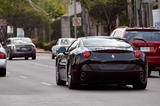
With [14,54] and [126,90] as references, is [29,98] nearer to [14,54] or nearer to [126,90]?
[126,90]

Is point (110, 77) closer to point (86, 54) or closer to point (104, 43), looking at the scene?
point (86, 54)

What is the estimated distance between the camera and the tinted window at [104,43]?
1903 cm

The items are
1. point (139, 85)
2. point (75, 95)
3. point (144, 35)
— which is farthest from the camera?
point (144, 35)

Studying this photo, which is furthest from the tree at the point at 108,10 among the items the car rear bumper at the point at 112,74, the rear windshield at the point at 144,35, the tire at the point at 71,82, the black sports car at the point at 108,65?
the car rear bumper at the point at 112,74

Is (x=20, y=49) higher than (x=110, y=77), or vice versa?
(x=110, y=77)

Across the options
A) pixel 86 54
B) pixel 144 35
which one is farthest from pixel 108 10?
pixel 86 54

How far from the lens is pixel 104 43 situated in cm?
1923

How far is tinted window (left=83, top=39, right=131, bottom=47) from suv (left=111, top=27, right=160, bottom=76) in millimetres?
6295

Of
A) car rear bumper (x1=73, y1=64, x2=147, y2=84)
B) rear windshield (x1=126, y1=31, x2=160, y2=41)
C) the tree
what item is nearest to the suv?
rear windshield (x1=126, y1=31, x2=160, y2=41)

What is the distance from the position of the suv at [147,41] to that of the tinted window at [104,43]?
6295 mm

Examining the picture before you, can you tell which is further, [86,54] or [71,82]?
[71,82]

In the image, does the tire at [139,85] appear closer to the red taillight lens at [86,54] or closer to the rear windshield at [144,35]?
the red taillight lens at [86,54]

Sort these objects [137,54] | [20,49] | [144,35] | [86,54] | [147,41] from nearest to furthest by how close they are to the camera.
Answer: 1. [86,54]
2. [137,54]
3. [147,41]
4. [144,35]
5. [20,49]

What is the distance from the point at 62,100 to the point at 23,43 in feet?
108
